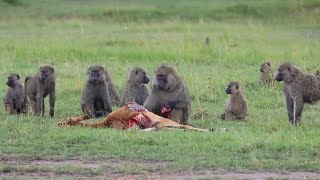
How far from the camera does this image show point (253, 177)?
9.60m

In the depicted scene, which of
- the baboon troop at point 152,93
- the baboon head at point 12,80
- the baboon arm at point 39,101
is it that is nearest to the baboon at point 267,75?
the baboon troop at point 152,93

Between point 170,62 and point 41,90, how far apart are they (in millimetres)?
7173

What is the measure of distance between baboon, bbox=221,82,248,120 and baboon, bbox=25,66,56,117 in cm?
285

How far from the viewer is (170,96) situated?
1399cm

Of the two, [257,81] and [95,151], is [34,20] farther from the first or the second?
[95,151]

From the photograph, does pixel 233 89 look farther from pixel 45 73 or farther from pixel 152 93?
pixel 45 73

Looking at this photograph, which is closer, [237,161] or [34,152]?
[237,161]

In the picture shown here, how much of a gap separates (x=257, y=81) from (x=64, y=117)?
213 inches

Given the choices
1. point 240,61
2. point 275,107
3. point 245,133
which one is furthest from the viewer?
point 240,61

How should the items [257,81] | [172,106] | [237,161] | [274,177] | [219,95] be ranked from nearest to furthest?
[274,177]
[237,161]
[172,106]
[219,95]
[257,81]

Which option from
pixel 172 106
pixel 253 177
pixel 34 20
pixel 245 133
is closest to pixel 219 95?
pixel 172 106

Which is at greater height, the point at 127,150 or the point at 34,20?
the point at 34,20

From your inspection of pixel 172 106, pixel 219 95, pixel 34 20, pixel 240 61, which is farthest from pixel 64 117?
pixel 34 20

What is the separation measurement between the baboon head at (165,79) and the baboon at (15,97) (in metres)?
2.65
